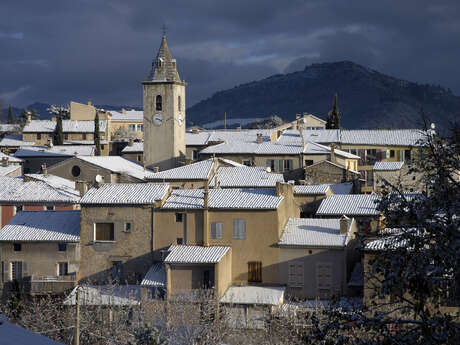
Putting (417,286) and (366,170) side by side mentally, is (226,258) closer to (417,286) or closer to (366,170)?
(417,286)

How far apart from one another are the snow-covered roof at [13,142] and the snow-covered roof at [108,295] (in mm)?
60118

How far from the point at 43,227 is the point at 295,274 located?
1516 centimetres

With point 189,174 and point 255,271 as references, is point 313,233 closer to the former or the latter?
point 255,271

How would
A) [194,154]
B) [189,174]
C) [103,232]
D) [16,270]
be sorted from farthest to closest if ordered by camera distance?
[194,154]
[189,174]
[16,270]
[103,232]

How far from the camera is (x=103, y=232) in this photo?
148 feet

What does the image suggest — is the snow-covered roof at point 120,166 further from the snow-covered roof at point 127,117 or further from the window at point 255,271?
the snow-covered roof at point 127,117

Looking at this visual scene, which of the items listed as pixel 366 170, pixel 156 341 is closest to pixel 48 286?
pixel 156 341

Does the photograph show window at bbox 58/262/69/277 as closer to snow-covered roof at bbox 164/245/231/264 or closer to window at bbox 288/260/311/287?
snow-covered roof at bbox 164/245/231/264

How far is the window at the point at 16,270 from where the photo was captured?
1818 inches

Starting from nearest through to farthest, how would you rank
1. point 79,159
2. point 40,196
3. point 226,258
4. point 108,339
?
point 108,339 < point 226,258 < point 40,196 < point 79,159

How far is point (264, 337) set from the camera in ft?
113

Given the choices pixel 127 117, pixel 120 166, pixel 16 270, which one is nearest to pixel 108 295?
pixel 16 270

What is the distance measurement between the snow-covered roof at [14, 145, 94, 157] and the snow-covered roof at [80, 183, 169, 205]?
37909 mm

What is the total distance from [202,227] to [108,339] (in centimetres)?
1247
